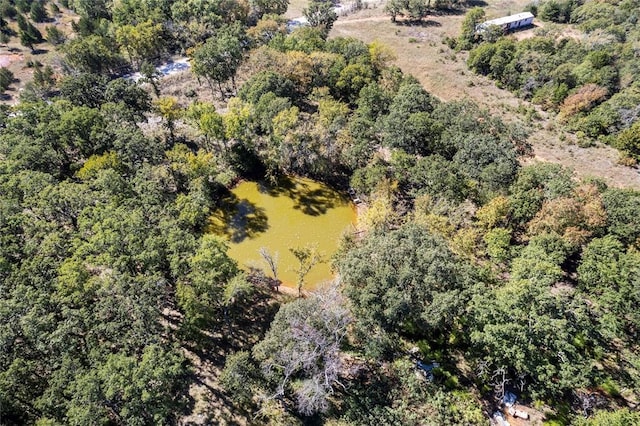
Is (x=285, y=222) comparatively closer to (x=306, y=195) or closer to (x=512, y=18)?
(x=306, y=195)

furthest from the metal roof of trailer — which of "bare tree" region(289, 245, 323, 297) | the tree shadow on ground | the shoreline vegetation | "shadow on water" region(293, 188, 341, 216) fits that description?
the tree shadow on ground

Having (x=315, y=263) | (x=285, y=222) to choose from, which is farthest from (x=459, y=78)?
(x=315, y=263)

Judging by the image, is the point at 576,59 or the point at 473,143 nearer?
the point at 473,143

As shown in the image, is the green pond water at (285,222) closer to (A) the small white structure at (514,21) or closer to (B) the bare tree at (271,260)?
(B) the bare tree at (271,260)

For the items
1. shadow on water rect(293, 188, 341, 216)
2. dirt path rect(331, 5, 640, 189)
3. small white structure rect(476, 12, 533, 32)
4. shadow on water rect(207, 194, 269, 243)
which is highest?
small white structure rect(476, 12, 533, 32)

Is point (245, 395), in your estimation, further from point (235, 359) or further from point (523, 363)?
point (523, 363)

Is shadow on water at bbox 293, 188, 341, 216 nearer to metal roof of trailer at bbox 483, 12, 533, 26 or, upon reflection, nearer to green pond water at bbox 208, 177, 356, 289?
green pond water at bbox 208, 177, 356, 289

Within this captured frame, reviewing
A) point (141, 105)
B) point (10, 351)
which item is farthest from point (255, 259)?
point (141, 105)

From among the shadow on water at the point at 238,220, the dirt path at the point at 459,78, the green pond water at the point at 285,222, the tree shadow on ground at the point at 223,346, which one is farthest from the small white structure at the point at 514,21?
the tree shadow on ground at the point at 223,346
